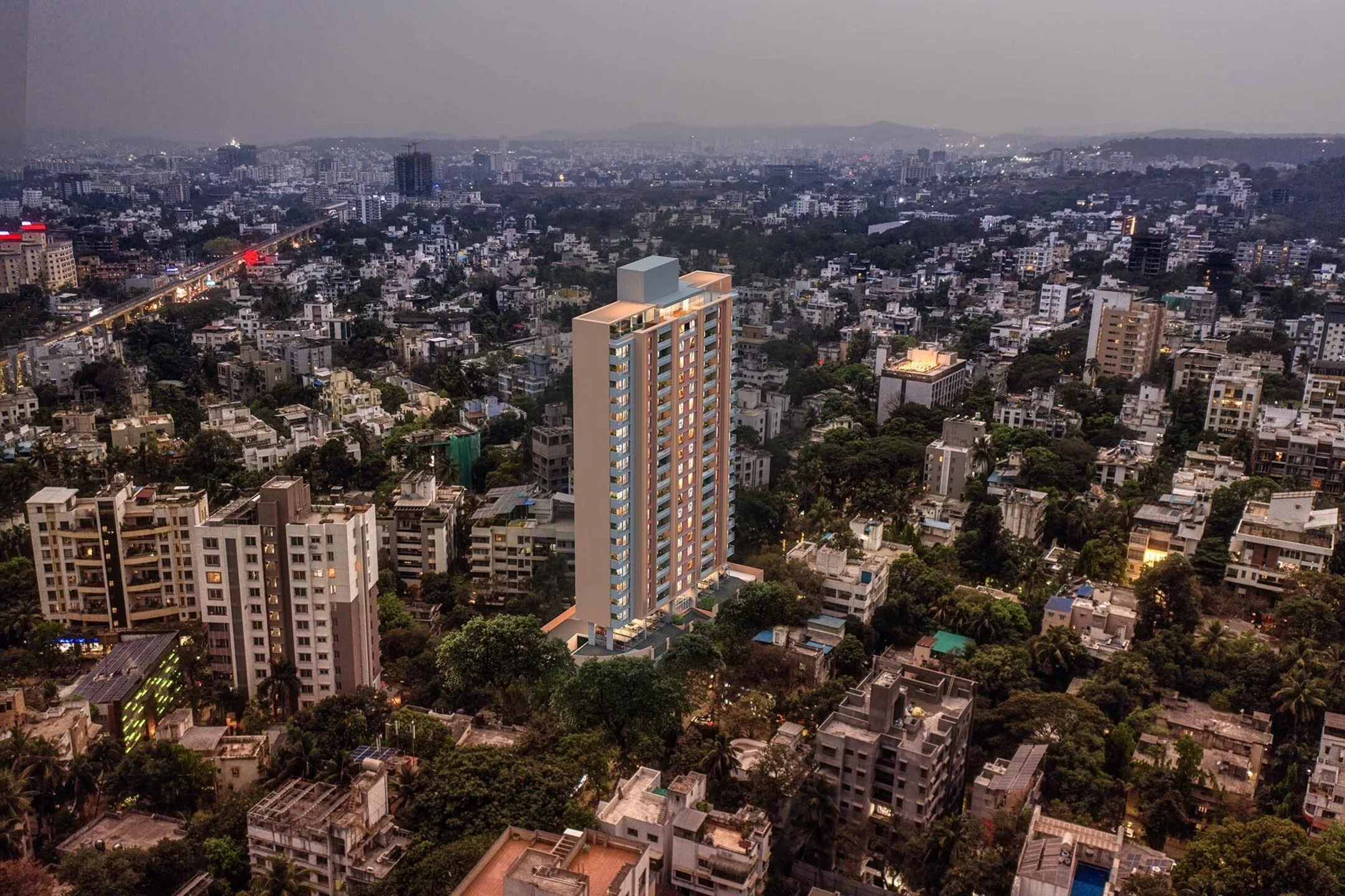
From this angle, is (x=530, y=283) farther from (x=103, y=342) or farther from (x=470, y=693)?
(x=470, y=693)

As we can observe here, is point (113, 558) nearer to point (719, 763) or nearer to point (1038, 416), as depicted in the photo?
point (719, 763)

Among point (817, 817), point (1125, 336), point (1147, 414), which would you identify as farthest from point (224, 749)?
point (1125, 336)

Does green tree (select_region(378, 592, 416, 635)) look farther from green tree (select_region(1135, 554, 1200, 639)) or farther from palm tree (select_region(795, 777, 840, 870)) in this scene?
green tree (select_region(1135, 554, 1200, 639))

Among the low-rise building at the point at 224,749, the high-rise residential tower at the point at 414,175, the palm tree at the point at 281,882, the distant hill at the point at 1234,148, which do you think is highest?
the distant hill at the point at 1234,148

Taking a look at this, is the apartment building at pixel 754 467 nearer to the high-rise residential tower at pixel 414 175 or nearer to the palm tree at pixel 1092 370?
the palm tree at pixel 1092 370

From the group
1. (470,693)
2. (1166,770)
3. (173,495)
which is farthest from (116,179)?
(1166,770)

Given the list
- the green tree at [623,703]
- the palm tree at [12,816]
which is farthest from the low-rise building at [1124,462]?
the palm tree at [12,816]

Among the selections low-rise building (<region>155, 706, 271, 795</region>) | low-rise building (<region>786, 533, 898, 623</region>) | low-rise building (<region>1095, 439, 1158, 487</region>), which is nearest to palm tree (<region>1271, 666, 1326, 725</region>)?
low-rise building (<region>786, 533, 898, 623</region>)
